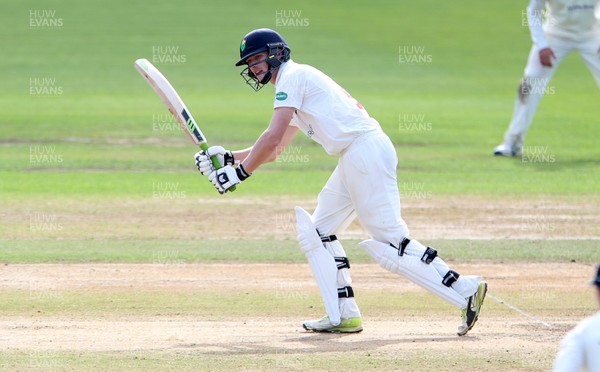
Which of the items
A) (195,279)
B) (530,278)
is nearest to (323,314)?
(195,279)

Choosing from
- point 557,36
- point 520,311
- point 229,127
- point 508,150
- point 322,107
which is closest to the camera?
point 322,107

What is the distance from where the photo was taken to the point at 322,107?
806cm

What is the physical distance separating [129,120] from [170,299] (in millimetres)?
13067

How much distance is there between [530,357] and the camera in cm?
745

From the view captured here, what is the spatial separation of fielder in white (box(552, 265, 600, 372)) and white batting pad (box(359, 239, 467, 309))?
11.0 ft

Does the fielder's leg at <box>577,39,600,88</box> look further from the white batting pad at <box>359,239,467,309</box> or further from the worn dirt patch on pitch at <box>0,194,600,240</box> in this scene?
the white batting pad at <box>359,239,467,309</box>

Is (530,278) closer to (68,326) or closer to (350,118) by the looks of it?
(350,118)

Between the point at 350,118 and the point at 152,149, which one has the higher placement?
the point at 350,118

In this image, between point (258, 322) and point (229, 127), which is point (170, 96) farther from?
point (229, 127)

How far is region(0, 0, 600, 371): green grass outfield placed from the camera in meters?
9.49

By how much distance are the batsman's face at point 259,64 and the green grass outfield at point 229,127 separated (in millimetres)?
1956

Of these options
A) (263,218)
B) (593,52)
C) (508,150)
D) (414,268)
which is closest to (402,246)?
(414,268)

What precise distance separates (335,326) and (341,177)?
41.9 inches

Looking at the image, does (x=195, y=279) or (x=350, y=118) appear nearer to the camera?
(x=350, y=118)
